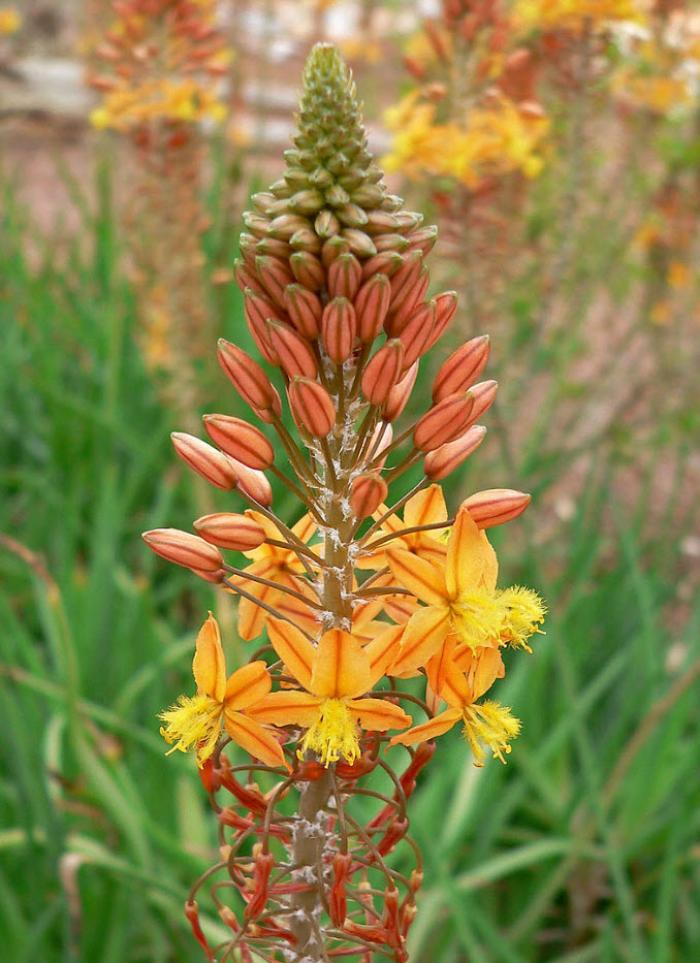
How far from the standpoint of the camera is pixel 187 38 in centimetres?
292

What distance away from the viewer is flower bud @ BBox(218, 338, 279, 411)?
1127mm

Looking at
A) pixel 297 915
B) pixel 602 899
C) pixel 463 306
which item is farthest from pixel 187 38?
pixel 602 899

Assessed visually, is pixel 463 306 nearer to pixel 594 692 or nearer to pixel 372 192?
pixel 594 692

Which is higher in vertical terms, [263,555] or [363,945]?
[263,555]

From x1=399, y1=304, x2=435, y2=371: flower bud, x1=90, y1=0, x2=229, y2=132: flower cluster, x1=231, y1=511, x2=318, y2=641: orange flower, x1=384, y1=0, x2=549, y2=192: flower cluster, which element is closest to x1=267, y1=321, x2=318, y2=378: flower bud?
x1=399, y1=304, x2=435, y2=371: flower bud

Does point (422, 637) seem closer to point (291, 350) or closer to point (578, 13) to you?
point (291, 350)

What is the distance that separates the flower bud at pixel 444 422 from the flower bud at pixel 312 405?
11 centimetres

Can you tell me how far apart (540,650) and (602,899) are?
81cm

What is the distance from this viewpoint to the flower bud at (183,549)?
1.12 metres

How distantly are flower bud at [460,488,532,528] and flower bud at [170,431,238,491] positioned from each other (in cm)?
29

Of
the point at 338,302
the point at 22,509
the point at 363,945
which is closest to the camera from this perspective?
the point at 338,302

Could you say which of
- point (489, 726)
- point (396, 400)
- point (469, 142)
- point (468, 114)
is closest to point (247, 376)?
point (396, 400)

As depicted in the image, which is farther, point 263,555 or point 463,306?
point 463,306

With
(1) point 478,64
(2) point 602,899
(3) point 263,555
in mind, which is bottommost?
(2) point 602,899
